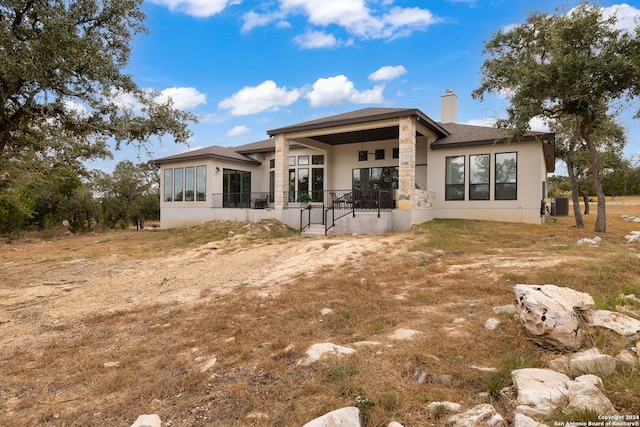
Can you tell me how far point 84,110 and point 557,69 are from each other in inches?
557

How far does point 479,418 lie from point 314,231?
11775 millimetres

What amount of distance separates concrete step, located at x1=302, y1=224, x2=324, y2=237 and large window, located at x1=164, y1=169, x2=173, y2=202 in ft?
35.9

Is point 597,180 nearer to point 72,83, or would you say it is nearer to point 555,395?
point 555,395

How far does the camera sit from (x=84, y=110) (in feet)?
30.2

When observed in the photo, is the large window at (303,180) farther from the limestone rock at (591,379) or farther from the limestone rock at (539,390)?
the limestone rock at (591,379)

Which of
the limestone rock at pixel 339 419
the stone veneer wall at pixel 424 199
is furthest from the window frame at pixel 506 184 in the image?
the limestone rock at pixel 339 419

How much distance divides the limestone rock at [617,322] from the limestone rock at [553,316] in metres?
0.10

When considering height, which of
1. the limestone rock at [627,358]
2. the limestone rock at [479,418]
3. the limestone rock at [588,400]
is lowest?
the limestone rock at [479,418]

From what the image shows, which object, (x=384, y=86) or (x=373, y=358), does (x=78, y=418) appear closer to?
(x=373, y=358)

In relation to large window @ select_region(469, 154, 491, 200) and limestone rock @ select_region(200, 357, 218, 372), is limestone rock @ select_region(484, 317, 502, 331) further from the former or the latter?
large window @ select_region(469, 154, 491, 200)

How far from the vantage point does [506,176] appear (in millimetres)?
14992

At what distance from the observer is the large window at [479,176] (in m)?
15.3

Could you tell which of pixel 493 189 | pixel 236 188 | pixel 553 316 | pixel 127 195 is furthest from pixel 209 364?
pixel 127 195

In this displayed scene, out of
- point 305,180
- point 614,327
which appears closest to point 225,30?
point 305,180
